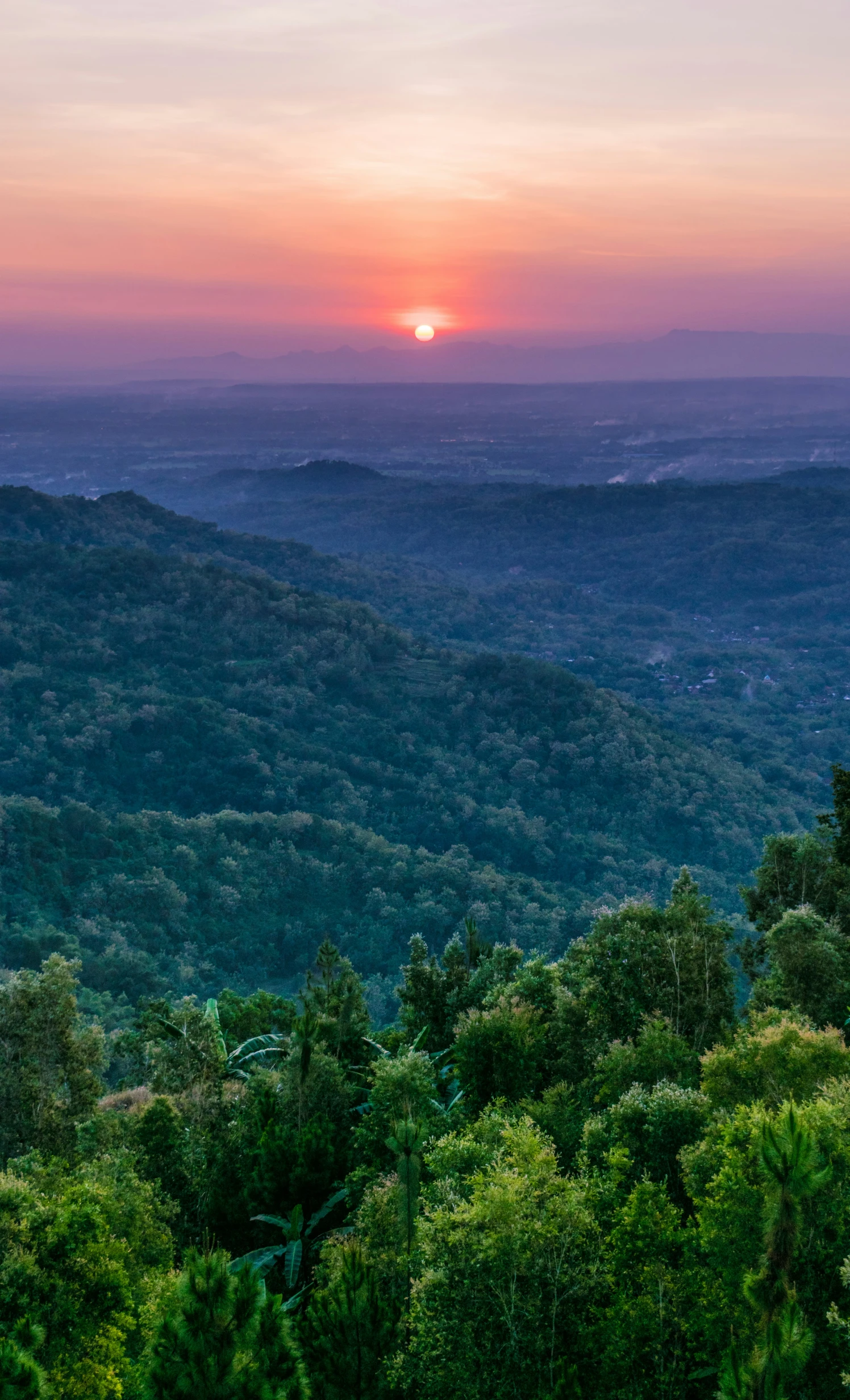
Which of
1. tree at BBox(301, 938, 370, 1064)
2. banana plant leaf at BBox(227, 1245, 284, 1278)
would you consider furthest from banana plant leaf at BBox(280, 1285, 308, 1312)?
tree at BBox(301, 938, 370, 1064)

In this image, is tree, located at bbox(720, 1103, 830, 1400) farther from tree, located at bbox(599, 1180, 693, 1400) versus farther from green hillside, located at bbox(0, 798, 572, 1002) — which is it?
green hillside, located at bbox(0, 798, 572, 1002)

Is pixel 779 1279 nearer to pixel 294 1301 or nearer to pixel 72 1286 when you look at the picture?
pixel 72 1286

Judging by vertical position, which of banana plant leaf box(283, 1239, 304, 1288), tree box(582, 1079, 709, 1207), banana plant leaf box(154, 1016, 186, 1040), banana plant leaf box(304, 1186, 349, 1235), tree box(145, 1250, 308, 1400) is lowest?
banana plant leaf box(304, 1186, 349, 1235)

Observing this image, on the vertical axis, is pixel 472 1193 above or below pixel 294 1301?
above

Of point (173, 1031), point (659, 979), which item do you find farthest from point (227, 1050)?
point (659, 979)

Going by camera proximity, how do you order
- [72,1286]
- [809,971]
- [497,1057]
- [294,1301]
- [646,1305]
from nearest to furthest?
[646,1305], [72,1286], [294,1301], [497,1057], [809,971]

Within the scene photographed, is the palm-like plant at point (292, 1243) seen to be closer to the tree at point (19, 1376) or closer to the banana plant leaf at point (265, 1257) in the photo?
the banana plant leaf at point (265, 1257)

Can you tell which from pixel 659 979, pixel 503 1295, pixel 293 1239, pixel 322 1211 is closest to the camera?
pixel 503 1295
